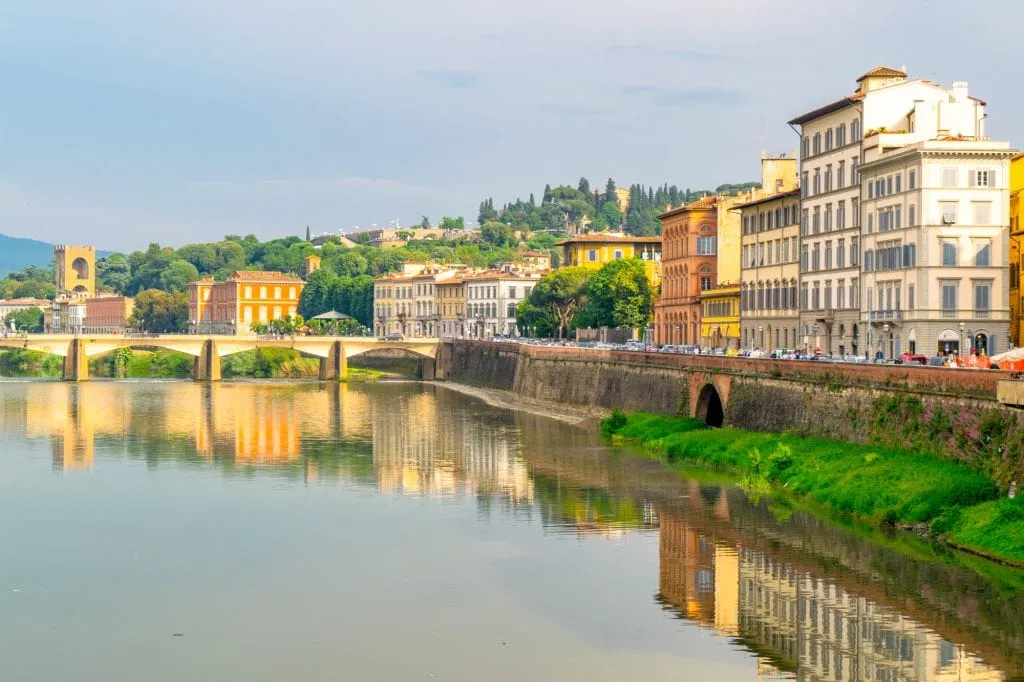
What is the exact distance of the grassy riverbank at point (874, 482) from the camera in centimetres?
3662

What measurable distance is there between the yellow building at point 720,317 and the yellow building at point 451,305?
70.2 meters

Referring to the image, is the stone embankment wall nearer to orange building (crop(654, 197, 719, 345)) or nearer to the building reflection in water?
the building reflection in water

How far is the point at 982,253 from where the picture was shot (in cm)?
6312

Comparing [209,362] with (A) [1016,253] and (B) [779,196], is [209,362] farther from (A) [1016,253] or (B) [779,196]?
(A) [1016,253]

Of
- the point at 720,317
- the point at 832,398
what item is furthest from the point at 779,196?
the point at 832,398

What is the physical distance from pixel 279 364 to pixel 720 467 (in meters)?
90.8

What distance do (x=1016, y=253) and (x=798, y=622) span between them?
3770cm

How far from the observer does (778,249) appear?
82438mm

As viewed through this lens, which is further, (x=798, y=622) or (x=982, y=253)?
(x=982, y=253)

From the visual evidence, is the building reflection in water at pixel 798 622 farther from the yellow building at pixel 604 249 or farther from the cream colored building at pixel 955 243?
the yellow building at pixel 604 249

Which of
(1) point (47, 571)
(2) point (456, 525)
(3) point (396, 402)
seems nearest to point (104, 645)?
(1) point (47, 571)

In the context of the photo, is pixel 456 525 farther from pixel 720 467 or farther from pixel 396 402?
pixel 396 402

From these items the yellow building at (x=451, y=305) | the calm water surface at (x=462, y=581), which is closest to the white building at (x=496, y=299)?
the yellow building at (x=451, y=305)

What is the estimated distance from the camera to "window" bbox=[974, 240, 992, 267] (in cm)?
6306
